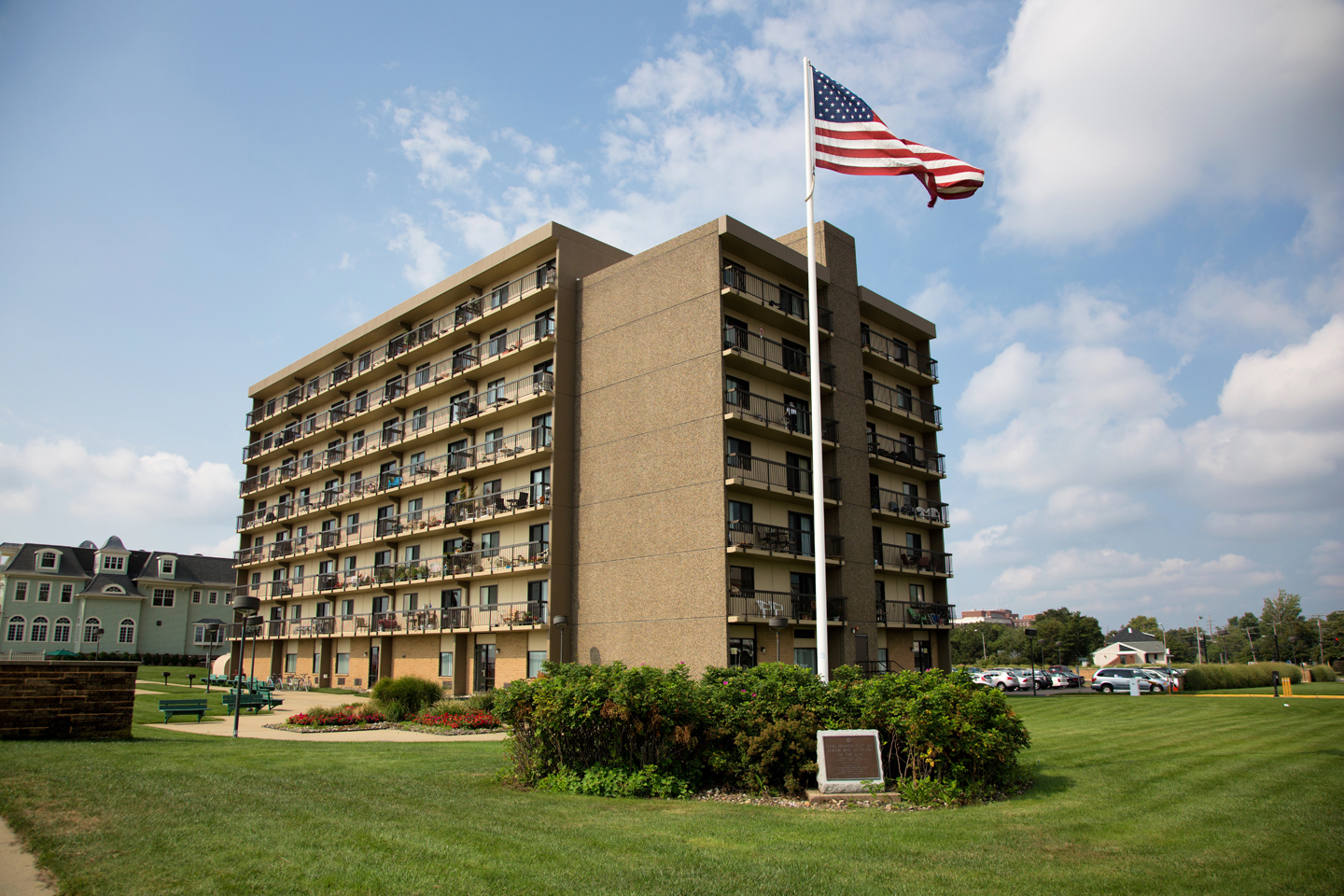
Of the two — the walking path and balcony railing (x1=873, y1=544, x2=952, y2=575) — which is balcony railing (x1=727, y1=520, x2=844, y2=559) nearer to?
balcony railing (x1=873, y1=544, x2=952, y2=575)

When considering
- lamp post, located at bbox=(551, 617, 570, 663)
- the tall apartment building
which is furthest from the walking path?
the tall apartment building

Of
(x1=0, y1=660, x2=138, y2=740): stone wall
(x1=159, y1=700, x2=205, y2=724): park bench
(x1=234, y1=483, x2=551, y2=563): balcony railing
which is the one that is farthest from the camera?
(x1=234, y1=483, x2=551, y2=563): balcony railing

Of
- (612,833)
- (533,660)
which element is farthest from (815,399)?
(533,660)

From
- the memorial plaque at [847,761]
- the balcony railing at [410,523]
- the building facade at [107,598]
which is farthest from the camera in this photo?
the building facade at [107,598]

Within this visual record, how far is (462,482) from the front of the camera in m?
37.8

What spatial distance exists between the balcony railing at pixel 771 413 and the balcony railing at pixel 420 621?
11.0 metres

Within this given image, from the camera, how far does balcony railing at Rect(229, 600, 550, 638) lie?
32.2 m

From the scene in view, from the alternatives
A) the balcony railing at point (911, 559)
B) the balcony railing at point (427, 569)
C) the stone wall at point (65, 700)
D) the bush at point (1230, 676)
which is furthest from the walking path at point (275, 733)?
the bush at point (1230, 676)

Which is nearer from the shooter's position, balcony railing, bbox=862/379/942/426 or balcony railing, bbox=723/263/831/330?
balcony railing, bbox=723/263/831/330

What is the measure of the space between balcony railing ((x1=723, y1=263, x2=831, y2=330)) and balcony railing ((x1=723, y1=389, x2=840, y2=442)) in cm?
371

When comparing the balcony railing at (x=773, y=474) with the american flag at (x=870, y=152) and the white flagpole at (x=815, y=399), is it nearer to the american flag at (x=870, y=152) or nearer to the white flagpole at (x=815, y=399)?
the white flagpole at (x=815, y=399)

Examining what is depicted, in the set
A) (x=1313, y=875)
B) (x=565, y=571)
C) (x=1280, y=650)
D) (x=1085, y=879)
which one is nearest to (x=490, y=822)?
(x=1085, y=879)

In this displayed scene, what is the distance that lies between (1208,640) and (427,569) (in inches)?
6249

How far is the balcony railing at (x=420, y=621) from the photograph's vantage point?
3219 cm
